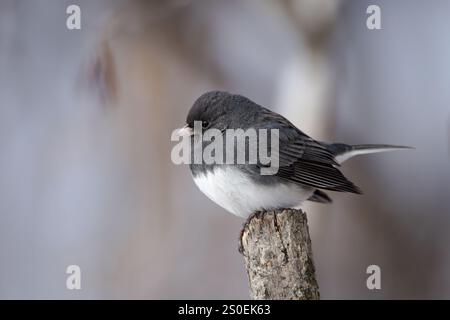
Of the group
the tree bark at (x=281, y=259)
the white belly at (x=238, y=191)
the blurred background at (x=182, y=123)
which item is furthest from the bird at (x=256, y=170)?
the blurred background at (x=182, y=123)

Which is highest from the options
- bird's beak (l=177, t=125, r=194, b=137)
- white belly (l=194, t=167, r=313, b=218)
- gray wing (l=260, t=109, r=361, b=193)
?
bird's beak (l=177, t=125, r=194, b=137)

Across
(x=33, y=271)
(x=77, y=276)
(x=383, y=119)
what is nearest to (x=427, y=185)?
(x=383, y=119)

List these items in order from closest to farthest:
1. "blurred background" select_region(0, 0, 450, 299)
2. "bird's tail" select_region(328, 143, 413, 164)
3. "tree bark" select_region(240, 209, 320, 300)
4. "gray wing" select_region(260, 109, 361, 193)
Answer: "tree bark" select_region(240, 209, 320, 300), "gray wing" select_region(260, 109, 361, 193), "bird's tail" select_region(328, 143, 413, 164), "blurred background" select_region(0, 0, 450, 299)

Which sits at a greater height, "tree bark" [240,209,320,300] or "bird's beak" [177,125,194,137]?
"bird's beak" [177,125,194,137]

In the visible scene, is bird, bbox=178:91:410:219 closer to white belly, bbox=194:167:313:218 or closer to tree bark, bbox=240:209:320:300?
white belly, bbox=194:167:313:218

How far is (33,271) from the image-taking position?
14.1ft

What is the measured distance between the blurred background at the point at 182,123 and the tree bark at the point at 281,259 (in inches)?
66.2

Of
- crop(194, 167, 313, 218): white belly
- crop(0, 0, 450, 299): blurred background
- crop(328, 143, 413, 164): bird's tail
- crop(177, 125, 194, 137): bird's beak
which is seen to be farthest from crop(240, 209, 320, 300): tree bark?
crop(0, 0, 450, 299): blurred background

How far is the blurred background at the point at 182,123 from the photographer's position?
422cm

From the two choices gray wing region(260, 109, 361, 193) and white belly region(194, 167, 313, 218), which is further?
gray wing region(260, 109, 361, 193)

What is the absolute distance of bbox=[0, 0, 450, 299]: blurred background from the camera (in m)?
4.22

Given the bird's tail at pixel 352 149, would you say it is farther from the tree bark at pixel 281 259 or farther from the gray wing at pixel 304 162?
the tree bark at pixel 281 259

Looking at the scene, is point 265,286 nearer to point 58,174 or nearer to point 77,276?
point 77,276

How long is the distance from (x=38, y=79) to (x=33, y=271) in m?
1.32
